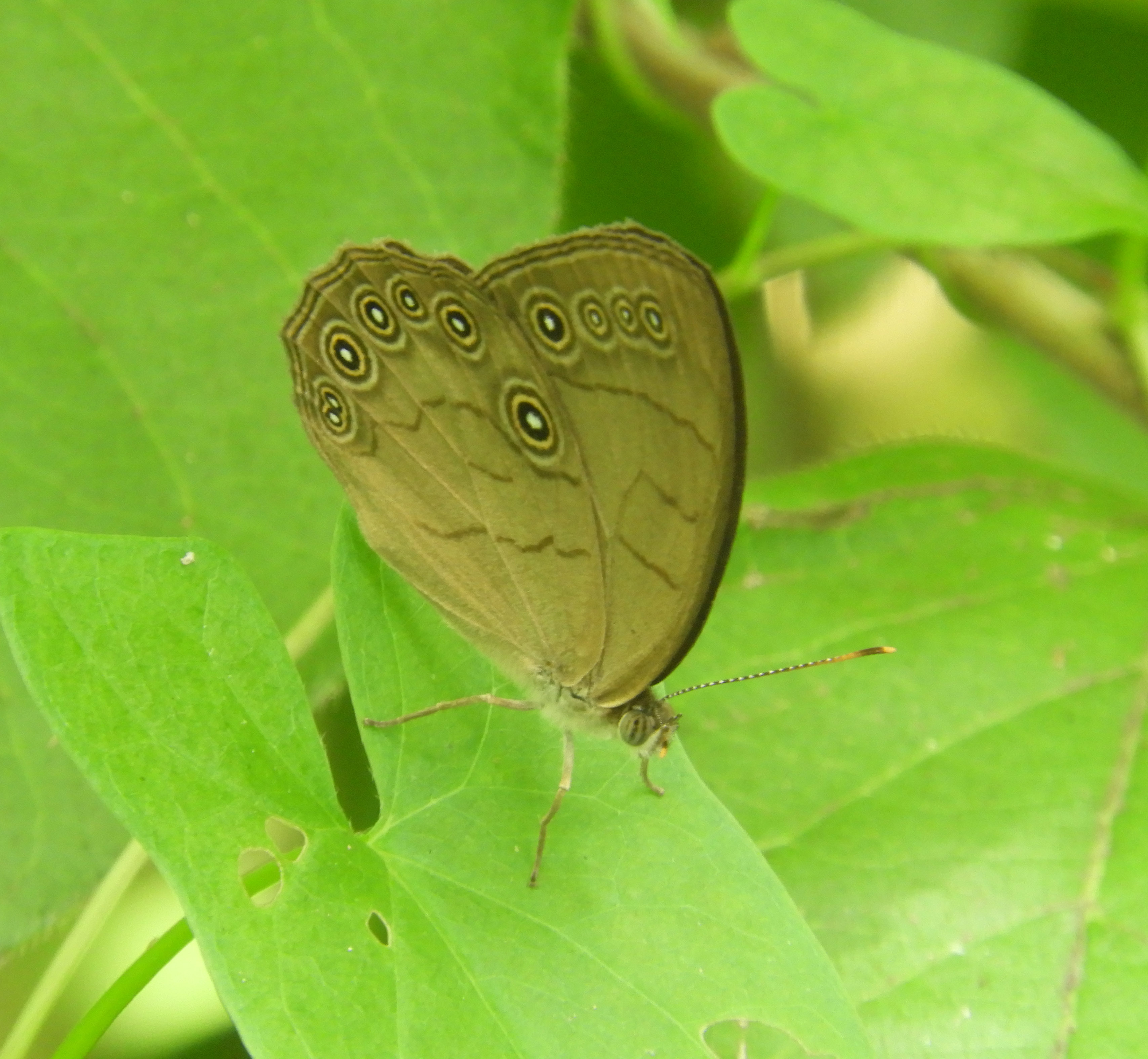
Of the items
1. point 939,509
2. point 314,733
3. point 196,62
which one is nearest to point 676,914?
point 314,733

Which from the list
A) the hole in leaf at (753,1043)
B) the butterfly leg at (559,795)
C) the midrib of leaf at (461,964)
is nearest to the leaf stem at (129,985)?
the midrib of leaf at (461,964)

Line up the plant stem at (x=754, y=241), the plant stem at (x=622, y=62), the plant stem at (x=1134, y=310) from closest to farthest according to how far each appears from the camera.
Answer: the plant stem at (x=754, y=241) < the plant stem at (x=1134, y=310) < the plant stem at (x=622, y=62)

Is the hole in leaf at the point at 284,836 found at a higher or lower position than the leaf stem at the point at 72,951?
lower

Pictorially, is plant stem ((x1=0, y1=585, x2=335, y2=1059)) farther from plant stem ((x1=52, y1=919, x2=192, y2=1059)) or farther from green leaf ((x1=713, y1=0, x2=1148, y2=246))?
green leaf ((x1=713, y1=0, x2=1148, y2=246))

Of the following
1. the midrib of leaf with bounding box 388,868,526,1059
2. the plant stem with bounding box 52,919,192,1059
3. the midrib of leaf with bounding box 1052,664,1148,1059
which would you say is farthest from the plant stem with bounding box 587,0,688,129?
the plant stem with bounding box 52,919,192,1059

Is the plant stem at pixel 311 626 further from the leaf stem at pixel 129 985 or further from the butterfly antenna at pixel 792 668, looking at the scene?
the leaf stem at pixel 129 985

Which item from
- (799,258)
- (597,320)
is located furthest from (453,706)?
(799,258)

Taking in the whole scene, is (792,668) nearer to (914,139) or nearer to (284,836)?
(914,139)
